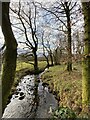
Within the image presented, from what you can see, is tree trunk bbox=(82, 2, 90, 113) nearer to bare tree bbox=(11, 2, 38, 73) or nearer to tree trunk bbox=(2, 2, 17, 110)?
tree trunk bbox=(2, 2, 17, 110)

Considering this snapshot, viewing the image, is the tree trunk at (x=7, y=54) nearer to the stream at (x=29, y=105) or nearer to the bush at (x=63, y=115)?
the bush at (x=63, y=115)

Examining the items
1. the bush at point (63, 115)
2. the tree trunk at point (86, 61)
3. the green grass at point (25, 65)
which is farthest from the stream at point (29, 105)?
the green grass at point (25, 65)

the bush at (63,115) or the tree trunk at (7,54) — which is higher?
the tree trunk at (7,54)

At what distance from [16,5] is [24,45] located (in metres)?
2.16

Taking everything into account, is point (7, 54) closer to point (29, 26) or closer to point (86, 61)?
point (86, 61)

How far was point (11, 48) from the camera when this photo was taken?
6.30 feet

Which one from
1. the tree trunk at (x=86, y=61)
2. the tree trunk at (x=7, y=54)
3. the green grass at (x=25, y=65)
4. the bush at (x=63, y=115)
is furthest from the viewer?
the green grass at (x=25, y=65)

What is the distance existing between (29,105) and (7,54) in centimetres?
387

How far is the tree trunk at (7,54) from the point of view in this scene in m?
1.85

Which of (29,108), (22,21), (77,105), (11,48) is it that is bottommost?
(29,108)

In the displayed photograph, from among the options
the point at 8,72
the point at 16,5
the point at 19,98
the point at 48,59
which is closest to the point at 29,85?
the point at 19,98

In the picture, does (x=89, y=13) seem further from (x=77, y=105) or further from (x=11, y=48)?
(x=11, y=48)

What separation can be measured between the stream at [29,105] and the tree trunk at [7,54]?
206 centimetres

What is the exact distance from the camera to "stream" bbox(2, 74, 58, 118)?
190 inches
